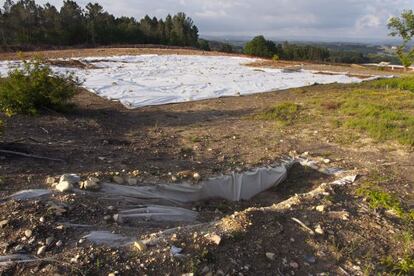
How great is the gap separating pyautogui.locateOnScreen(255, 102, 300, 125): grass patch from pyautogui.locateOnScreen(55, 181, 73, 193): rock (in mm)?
4755

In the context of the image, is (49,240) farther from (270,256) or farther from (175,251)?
(270,256)

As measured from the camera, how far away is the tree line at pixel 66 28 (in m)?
25.7

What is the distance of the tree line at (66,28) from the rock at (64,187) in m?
22.7

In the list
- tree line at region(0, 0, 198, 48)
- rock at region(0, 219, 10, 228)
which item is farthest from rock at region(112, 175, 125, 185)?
tree line at region(0, 0, 198, 48)

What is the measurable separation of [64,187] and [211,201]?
1.67 meters

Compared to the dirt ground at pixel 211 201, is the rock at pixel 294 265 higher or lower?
lower

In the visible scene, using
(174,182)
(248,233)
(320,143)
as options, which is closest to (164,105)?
(320,143)

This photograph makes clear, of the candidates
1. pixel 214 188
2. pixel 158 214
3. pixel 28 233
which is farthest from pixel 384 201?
pixel 28 233

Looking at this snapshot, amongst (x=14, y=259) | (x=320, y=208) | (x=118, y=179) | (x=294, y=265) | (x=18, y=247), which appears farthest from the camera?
(x=118, y=179)

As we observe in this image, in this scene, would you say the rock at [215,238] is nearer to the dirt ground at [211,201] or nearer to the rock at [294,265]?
the dirt ground at [211,201]

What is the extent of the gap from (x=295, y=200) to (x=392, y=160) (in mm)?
2281

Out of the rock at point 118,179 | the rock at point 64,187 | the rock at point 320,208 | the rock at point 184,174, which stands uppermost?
the rock at point 64,187

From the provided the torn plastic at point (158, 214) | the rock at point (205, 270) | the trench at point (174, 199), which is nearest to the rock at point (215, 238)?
the rock at point (205, 270)

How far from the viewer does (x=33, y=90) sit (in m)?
6.67
